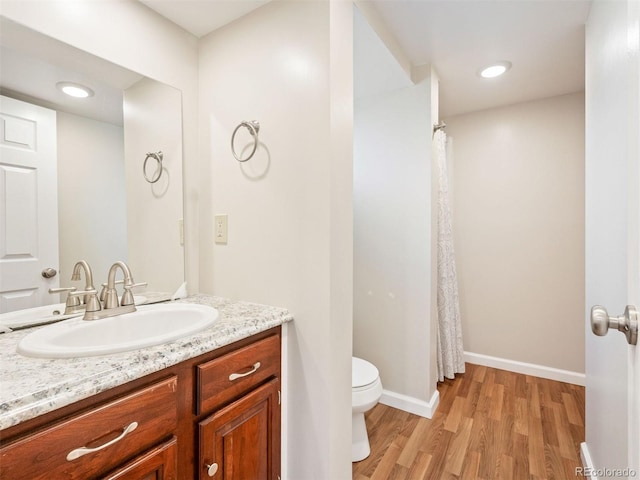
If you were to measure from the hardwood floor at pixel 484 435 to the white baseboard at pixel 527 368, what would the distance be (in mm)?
67

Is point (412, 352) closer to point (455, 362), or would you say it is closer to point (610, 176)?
point (455, 362)

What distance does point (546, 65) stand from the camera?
6.54 ft

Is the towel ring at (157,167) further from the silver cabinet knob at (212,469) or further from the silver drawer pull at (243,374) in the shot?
the silver cabinet knob at (212,469)

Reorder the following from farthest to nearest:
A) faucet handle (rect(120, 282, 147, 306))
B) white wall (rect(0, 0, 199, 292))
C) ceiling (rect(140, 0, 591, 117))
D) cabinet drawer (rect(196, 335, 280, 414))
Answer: ceiling (rect(140, 0, 591, 117))
faucet handle (rect(120, 282, 147, 306))
white wall (rect(0, 0, 199, 292))
cabinet drawer (rect(196, 335, 280, 414))

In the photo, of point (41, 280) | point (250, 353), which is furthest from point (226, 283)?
point (41, 280)

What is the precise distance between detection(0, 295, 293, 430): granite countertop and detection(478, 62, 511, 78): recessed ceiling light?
7.26ft

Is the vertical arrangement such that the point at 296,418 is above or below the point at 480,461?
above

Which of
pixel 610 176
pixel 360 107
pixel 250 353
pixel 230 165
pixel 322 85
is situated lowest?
pixel 250 353

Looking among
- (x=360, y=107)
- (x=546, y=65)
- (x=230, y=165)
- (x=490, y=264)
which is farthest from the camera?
(x=490, y=264)

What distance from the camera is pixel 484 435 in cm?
181

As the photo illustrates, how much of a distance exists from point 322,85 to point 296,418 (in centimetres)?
131

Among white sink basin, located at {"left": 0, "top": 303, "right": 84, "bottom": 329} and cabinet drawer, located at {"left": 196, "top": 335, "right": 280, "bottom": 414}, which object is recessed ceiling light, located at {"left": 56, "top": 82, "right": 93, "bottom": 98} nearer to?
white sink basin, located at {"left": 0, "top": 303, "right": 84, "bottom": 329}

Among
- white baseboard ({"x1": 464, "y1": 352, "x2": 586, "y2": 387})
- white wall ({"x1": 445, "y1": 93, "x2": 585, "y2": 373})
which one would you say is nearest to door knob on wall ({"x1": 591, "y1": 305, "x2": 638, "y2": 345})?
white wall ({"x1": 445, "y1": 93, "x2": 585, "y2": 373})

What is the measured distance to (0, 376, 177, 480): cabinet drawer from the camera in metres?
0.57
